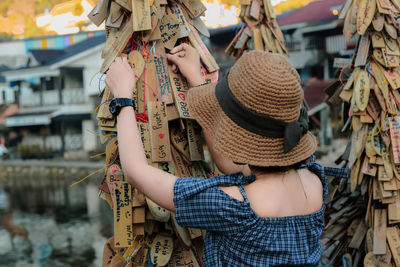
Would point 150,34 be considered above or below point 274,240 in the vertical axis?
above

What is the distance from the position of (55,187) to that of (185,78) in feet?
55.5

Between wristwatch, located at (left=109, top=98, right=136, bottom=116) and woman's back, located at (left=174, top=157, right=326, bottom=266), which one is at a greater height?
wristwatch, located at (left=109, top=98, right=136, bottom=116)

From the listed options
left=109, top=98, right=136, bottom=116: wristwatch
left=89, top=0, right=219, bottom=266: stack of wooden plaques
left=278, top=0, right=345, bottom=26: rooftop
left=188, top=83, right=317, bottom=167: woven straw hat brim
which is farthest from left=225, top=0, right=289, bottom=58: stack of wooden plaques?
left=278, top=0, right=345, bottom=26: rooftop

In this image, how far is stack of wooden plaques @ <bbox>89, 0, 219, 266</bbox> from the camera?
2.17m

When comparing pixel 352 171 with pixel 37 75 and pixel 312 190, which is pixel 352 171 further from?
pixel 37 75

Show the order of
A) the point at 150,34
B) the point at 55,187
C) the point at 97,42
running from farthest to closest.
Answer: the point at 97,42 < the point at 55,187 < the point at 150,34

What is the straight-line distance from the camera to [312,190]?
1.83m

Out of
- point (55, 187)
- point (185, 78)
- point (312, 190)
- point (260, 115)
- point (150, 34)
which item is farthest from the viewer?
point (55, 187)

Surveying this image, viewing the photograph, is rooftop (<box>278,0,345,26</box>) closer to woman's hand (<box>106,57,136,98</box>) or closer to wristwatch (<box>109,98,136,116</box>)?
woman's hand (<box>106,57,136,98</box>)

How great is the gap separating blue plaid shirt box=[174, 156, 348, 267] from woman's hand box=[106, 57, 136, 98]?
1.71 ft

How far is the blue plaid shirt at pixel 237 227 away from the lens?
5.26 ft

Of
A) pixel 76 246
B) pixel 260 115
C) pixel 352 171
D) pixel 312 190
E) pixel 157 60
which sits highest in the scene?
pixel 157 60

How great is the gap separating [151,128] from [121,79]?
1.02 feet

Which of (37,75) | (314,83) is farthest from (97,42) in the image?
(314,83)
